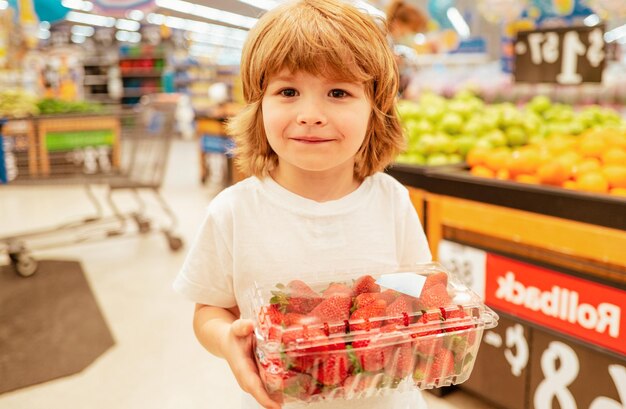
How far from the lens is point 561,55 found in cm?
283

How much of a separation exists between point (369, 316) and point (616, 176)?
4.85 ft

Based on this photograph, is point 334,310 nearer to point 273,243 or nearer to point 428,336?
point 428,336

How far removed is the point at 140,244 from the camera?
195 inches

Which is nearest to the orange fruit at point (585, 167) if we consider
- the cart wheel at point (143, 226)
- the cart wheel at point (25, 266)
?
the cart wheel at point (25, 266)

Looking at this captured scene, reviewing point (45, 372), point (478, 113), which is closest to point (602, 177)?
point (478, 113)

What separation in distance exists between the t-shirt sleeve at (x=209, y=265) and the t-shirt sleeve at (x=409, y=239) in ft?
1.19

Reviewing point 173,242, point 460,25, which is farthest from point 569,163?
point 460,25

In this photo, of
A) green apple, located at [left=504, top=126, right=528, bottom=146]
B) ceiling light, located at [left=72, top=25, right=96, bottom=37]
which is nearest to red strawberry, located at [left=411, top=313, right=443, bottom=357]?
green apple, located at [left=504, top=126, right=528, bottom=146]

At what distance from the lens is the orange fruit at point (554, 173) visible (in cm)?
207

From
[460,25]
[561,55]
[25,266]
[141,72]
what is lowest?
[25,266]

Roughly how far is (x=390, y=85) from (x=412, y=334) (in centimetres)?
49

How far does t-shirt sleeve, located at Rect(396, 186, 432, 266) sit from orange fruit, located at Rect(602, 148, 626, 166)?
1.25 metres

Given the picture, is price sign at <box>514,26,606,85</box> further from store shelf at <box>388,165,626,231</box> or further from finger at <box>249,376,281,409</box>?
finger at <box>249,376,281,409</box>

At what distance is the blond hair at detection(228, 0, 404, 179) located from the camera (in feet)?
3.16
